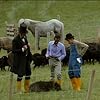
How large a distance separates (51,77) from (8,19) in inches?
1134

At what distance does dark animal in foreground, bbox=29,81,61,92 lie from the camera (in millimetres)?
16609

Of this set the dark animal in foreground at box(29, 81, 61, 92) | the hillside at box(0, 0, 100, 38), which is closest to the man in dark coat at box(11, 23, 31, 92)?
the dark animal in foreground at box(29, 81, 61, 92)

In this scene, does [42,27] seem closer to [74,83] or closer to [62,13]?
[74,83]

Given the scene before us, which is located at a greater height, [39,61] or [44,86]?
[39,61]

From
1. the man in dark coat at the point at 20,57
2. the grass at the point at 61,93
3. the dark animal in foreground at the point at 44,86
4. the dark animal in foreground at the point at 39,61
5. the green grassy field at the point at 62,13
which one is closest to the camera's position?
the grass at the point at 61,93

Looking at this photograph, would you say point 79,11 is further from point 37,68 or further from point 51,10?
point 37,68

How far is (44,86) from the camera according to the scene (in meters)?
16.7

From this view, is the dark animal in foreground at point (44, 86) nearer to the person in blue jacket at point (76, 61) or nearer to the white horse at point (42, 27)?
the person in blue jacket at point (76, 61)

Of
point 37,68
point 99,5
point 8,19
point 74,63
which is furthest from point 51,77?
point 99,5

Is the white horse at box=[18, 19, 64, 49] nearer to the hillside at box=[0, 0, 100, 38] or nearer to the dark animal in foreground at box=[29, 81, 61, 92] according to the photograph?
the hillside at box=[0, 0, 100, 38]

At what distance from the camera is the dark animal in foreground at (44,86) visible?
54.5ft

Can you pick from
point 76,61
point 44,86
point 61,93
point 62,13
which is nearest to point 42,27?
point 76,61

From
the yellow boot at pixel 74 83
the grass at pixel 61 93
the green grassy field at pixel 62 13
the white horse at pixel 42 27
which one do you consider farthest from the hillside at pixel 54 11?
the yellow boot at pixel 74 83

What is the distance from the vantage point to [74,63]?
1722 cm
